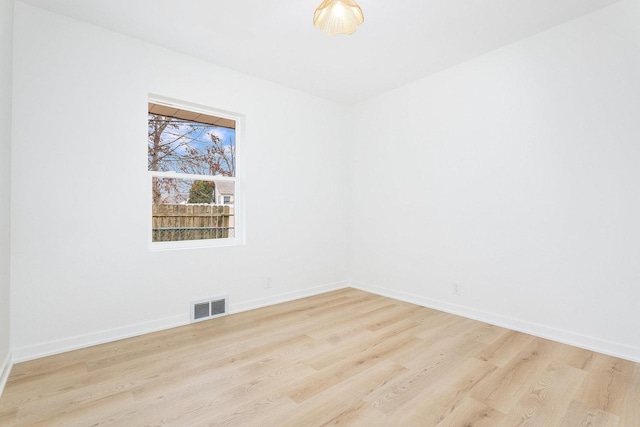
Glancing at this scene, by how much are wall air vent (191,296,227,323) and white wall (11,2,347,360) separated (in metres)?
0.08

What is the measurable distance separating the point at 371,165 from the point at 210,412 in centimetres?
340

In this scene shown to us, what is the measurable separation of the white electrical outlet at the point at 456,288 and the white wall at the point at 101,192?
2068 mm

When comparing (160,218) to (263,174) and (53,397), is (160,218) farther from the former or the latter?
(53,397)

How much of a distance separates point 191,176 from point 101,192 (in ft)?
2.70

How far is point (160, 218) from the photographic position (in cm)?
309

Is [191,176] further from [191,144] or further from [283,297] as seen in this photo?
[283,297]

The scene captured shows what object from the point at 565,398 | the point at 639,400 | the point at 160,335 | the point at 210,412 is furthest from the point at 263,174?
the point at 639,400

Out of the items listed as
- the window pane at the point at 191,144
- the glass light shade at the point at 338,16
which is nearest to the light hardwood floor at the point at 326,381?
the window pane at the point at 191,144

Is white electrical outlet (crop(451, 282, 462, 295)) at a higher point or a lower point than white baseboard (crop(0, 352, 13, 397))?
higher

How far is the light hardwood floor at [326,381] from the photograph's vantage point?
66.5 inches

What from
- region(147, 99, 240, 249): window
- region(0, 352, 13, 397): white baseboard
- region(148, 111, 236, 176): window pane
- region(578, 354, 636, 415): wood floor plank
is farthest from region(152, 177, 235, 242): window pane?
region(578, 354, 636, 415): wood floor plank

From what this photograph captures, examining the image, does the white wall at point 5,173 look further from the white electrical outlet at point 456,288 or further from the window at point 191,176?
the white electrical outlet at point 456,288

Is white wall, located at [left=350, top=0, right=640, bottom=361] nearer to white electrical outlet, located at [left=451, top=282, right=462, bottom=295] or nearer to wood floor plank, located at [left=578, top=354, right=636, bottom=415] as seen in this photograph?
white electrical outlet, located at [left=451, top=282, right=462, bottom=295]

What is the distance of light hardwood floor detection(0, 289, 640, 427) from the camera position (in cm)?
169
